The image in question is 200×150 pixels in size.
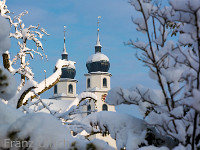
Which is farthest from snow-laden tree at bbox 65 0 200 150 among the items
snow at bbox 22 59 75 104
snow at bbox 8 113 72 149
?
snow at bbox 22 59 75 104

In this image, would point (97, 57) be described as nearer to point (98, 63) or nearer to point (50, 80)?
point (98, 63)

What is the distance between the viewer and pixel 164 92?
97.7 inches

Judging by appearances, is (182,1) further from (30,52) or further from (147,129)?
(30,52)

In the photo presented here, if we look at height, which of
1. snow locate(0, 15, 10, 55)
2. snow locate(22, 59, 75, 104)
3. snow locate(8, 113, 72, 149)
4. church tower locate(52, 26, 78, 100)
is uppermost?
church tower locate(52, 26, 78, 100)

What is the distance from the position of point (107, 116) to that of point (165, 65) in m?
0.92

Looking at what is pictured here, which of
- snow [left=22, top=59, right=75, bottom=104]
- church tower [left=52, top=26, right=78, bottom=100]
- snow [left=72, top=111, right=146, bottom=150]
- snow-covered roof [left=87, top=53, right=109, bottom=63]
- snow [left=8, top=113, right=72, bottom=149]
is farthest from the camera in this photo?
church tower [left=52, top=26, right=78, bottom=100]

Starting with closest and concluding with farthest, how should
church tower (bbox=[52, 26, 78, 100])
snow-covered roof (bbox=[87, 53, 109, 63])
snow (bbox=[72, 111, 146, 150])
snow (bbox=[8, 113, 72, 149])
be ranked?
snow (bbox=[8, 113, 72, 149]) → snow (bbox=[72, 111, 146, 150]) → snow-covered roof (bbox=[87, 53, 109, 63]) → church tower (bbox=[52, 26, 78, 100])

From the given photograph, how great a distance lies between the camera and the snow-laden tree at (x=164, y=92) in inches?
80.5

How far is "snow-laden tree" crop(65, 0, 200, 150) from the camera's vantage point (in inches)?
80.5

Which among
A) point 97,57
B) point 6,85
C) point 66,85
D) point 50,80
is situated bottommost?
point 6,85

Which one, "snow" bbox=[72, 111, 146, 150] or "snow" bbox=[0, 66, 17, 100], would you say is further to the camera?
"snow" bbox=[72, 111, 146, 150]

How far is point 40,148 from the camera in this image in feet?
5.82

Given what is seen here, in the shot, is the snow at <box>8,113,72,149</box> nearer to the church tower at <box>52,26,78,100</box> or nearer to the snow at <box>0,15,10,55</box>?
the snow at <box>0,15,10,55</box>

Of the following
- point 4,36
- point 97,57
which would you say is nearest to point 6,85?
point 4,36
